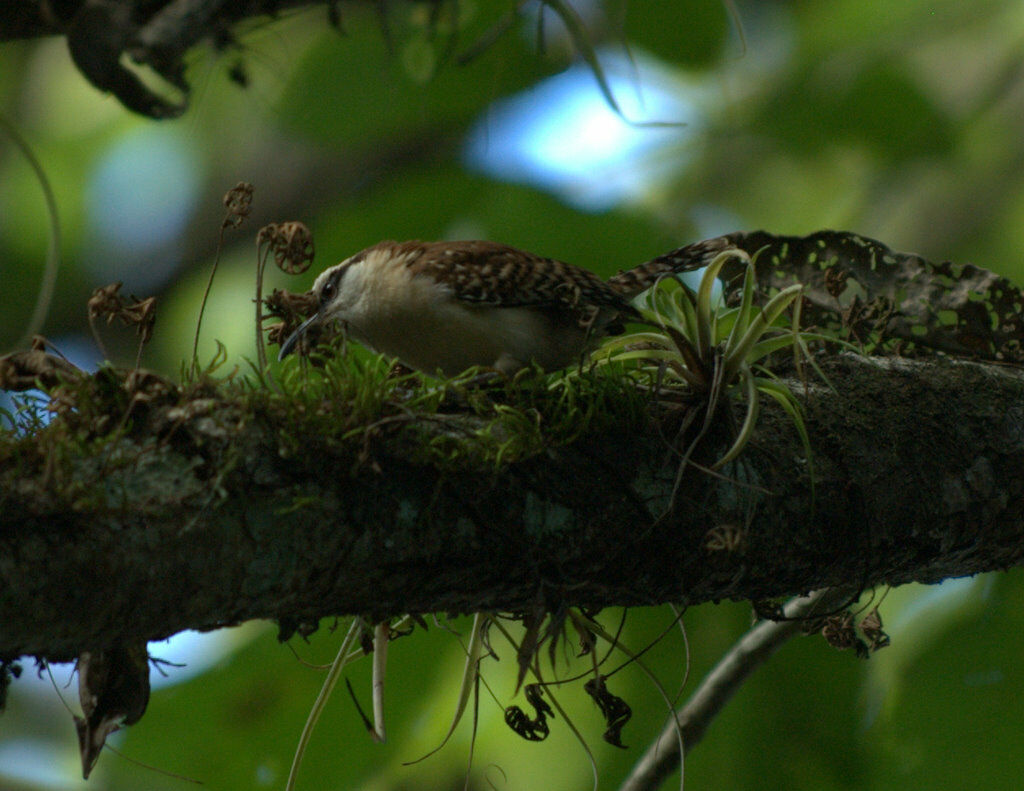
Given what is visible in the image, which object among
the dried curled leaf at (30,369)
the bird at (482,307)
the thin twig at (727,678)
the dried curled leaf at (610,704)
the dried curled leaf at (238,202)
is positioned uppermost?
the bird at (482,307)

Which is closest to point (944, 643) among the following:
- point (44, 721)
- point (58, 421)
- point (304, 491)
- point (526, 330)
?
point (526, 330)

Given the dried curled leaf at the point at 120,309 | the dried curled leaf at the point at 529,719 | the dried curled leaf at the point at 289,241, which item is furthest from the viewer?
the dried curled leaf at the point at 289,241

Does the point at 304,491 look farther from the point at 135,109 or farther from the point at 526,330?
the point at 135,109

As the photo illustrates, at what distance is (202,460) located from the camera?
1.54m

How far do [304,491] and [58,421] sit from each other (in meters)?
0.38

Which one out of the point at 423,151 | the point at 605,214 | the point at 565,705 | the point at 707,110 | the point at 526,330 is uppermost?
the point at 423,151

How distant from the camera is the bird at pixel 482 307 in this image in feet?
9.29

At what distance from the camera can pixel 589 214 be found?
3.67m

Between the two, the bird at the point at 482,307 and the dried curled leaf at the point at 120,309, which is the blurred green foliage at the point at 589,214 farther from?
the dried curled leaf at the point at 120,309

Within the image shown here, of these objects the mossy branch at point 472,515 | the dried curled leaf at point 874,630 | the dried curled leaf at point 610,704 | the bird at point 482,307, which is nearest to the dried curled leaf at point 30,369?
the mossy branch at point 472,515

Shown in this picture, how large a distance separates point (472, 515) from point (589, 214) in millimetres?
2146

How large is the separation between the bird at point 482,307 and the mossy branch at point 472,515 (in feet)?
2.48

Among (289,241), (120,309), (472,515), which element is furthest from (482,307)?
(472,515)

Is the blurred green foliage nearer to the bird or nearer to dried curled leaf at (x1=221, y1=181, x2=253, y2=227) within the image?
the bird
